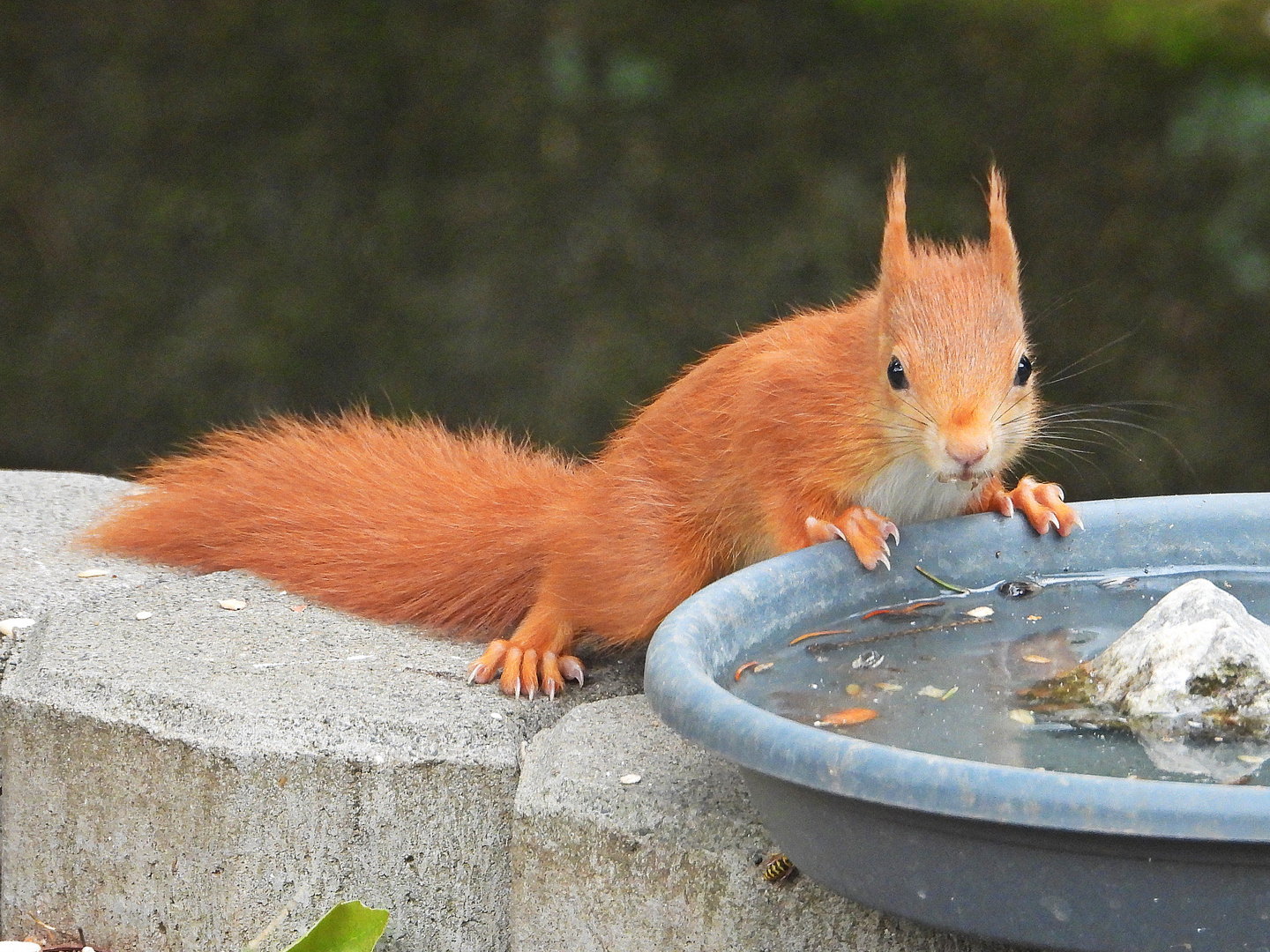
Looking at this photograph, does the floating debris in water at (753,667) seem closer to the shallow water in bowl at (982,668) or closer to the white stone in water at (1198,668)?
the shallow water in bowl at (982,668)

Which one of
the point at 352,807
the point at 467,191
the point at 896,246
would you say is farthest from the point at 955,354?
the point at 467,191

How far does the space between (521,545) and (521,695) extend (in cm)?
31

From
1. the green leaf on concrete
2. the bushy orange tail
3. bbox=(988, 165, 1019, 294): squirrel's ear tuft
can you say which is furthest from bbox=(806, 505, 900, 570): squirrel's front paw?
the green leaf on concrete

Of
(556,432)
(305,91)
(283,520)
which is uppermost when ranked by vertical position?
(305,91)

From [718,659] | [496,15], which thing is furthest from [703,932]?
[496,15]

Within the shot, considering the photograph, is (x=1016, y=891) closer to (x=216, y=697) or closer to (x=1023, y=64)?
(x=216, y=697)

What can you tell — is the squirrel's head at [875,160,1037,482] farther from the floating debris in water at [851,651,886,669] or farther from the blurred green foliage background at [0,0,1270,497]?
the blurred green foliage background at [0,0,1270,497]

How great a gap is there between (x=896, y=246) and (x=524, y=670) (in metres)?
0.68

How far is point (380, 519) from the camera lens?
2.30 m

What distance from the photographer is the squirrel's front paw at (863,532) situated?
183cm

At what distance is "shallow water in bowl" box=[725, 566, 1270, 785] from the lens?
4.57 ft

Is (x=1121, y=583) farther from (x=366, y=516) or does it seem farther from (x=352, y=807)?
(x=366, y=516)

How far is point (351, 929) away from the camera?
1650 mm

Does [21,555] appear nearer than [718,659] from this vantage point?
No
